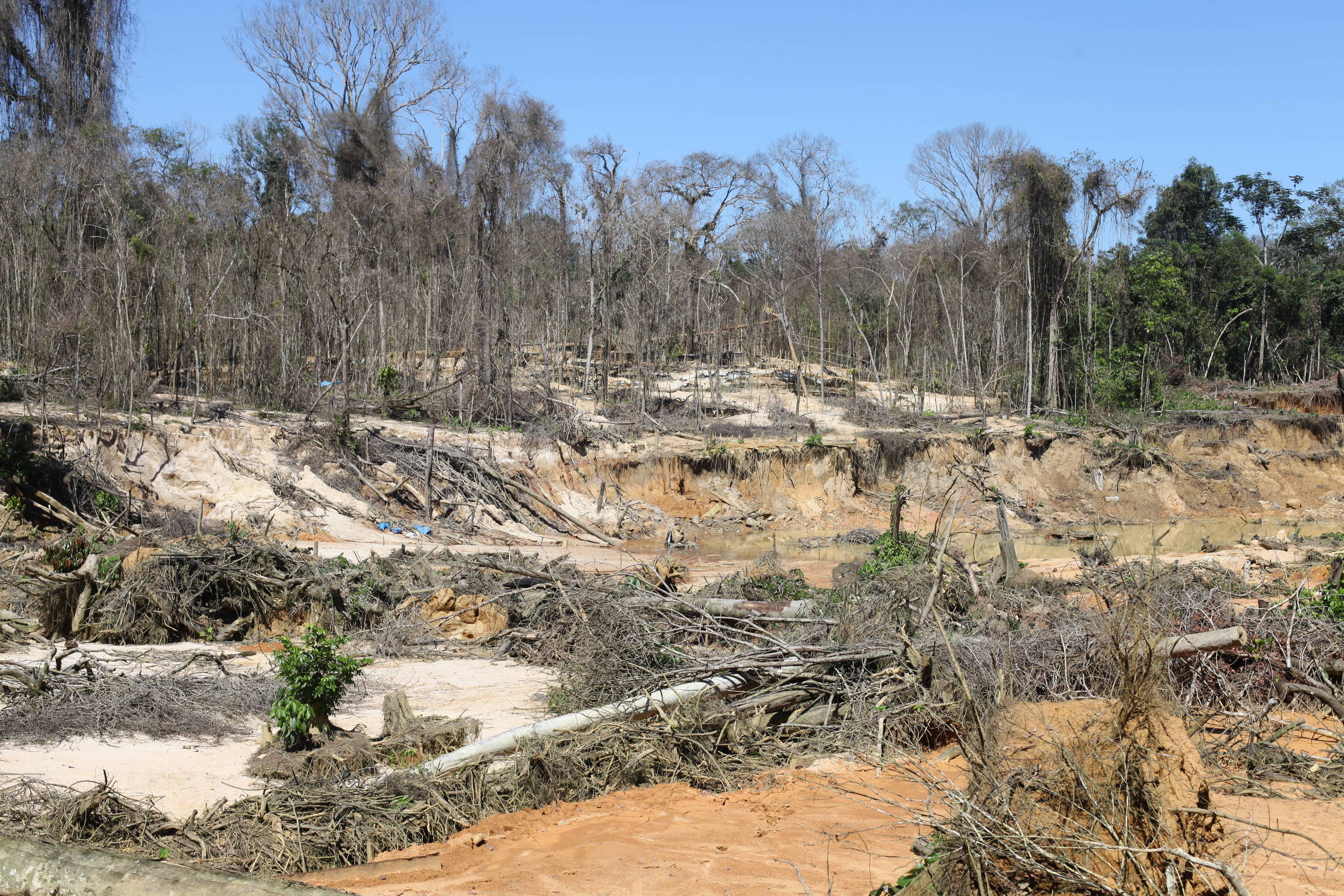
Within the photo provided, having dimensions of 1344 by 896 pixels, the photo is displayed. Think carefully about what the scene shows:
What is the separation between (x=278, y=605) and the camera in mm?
10391

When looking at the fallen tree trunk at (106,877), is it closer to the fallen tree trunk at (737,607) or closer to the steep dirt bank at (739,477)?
the fallen tree trunk at (737,607)

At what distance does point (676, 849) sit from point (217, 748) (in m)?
3.58

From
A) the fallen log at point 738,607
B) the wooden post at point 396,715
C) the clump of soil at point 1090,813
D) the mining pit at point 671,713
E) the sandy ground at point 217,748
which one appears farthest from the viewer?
the fallen log at point 738,607

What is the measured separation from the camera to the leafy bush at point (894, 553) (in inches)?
440

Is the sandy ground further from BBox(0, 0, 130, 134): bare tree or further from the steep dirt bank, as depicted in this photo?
BBox(0, 0, 130, 134): bare tree

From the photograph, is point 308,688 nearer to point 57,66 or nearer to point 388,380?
point 388,380

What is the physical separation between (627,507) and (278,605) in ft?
35.9

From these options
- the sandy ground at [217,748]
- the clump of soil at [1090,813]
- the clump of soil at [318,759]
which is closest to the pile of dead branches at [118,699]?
the sandy ground at [217,748]

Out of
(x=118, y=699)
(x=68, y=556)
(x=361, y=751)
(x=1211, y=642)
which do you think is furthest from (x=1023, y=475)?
(x=118, y=699)

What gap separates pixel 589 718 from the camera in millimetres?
6613

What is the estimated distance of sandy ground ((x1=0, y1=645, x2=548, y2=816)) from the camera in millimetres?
5902

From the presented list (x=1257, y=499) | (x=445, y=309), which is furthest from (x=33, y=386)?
(x=1257, y=499)

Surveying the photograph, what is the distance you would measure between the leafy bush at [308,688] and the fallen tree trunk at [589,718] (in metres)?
0.93

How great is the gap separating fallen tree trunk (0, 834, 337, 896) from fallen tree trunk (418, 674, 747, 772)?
8.88 ft
